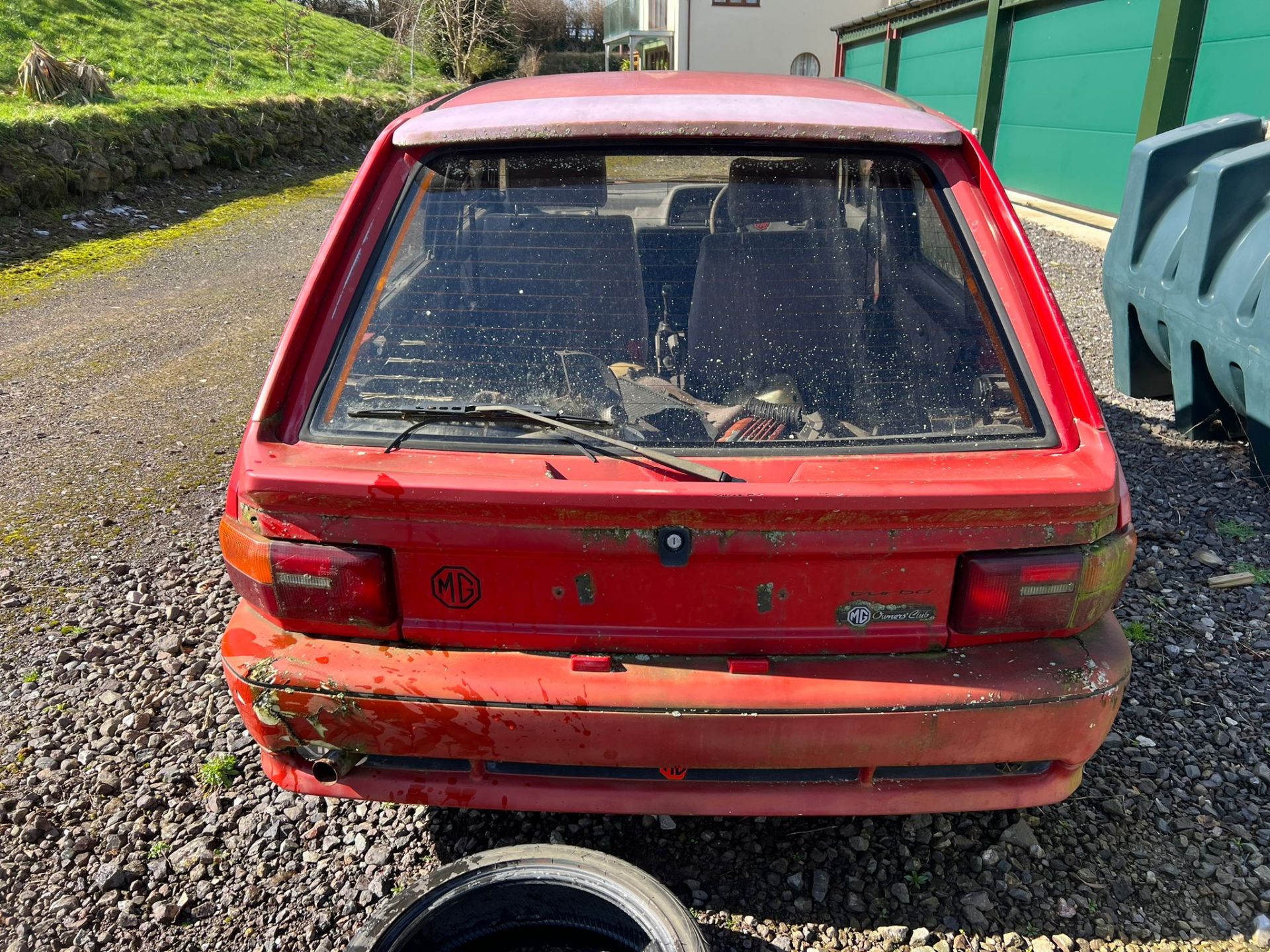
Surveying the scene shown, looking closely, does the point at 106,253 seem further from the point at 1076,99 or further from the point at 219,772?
the point at 1076,99

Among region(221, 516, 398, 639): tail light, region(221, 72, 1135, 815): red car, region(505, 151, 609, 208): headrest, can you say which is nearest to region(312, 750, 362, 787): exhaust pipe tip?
region(221, 72, 1135, 815): red car

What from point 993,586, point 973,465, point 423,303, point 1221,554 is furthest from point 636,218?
point 1221,554

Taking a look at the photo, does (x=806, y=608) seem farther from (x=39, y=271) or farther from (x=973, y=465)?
(x=39, y=271)

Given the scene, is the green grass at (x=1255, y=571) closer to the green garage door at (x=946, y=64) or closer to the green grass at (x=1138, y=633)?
the green grass at (x=1138, y=633)

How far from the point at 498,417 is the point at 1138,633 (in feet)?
8.53

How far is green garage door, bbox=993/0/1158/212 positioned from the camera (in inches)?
416

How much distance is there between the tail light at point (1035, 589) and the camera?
1.88 m

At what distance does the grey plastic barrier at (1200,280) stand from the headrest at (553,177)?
325 cm

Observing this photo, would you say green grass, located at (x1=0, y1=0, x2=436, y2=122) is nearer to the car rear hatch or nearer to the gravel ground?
the gravel ground

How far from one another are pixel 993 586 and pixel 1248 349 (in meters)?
2.97

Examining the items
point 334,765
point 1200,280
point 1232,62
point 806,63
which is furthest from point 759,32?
point 334,765

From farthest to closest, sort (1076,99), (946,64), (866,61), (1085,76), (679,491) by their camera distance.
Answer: (866,61) < (946,64) < (1076,99) < (1085,76) < (679,491)

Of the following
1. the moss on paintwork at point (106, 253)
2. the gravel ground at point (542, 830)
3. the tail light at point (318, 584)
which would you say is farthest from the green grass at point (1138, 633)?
the moss on paintwork at point (106, 253)

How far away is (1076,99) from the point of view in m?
11.9
